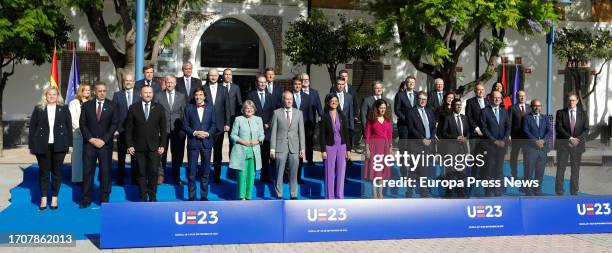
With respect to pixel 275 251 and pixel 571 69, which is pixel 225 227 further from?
pixel 571 69

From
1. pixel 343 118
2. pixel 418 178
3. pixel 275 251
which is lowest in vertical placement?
pixel 275 251

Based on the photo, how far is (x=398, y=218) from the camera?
28.3 feet

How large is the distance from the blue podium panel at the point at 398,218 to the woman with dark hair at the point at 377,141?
43.7 inches

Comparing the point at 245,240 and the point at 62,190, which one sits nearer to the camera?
the point at 245,240

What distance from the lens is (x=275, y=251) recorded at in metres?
7.80

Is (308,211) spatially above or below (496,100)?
below

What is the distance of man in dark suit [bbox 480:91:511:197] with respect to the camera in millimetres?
9844

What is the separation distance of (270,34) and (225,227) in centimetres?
1346

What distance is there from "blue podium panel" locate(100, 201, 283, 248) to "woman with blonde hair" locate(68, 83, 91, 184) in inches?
127

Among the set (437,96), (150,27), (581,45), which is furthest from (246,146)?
(581,45)

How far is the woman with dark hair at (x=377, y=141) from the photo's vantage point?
9.76m

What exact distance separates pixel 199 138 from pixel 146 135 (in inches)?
33.1

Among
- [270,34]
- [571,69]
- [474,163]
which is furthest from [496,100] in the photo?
[571,69]

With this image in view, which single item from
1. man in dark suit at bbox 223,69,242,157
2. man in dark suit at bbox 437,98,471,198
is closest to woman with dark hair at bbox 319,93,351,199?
man in dark suit at bbox 437,98,471,198
